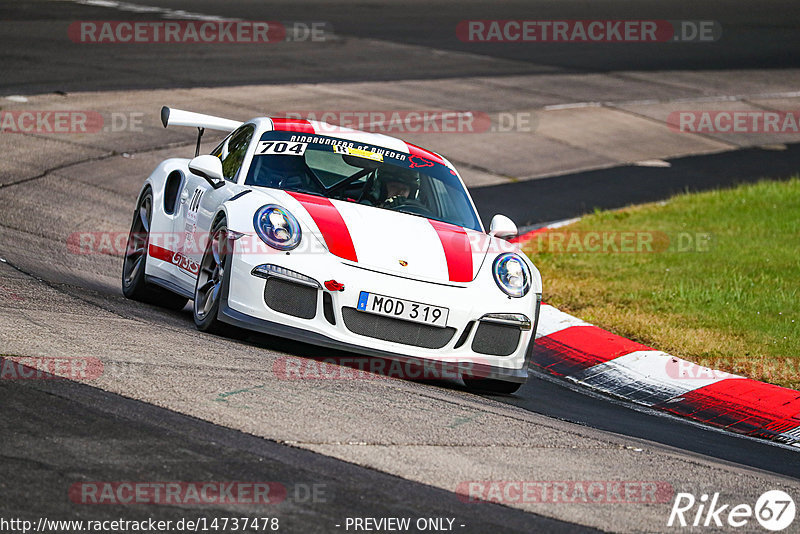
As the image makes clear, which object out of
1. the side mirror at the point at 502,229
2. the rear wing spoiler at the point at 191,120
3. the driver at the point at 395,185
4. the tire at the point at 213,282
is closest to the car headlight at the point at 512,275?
the side mirror at the point at 502,229

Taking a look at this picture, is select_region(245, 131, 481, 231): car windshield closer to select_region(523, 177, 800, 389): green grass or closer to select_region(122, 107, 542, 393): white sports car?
select_region(122, 107, 542, 393): white sports car

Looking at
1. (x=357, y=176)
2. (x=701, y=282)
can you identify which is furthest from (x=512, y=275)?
(x=701, y=282)

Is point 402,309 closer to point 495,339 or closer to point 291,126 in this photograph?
point 495,339

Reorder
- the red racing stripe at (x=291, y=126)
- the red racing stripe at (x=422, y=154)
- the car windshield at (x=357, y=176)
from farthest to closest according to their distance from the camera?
the red racing stripe at (x=422, y=154)
the red racing stripe at (x=291, y=126)
the car windshield at (x=357, y=176)

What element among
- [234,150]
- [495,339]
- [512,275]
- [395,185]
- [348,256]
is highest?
[234,150]

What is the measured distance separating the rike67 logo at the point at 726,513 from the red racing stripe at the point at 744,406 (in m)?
2.04

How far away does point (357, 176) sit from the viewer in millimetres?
7637

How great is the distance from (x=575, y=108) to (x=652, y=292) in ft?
33.2

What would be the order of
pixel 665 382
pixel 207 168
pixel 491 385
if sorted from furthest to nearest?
pixel 665 382 < pixel 207 168 < pixel 491 385

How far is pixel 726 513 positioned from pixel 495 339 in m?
2.18

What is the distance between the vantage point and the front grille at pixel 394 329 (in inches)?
251

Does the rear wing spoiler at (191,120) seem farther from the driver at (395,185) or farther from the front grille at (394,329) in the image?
the front grille at (394,329)

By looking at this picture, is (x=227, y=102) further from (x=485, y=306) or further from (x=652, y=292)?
(x=485, y=306)

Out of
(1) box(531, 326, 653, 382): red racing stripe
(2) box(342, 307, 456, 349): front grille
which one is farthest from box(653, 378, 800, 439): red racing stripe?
(2) box(342, 307, 456, 349): front grille
